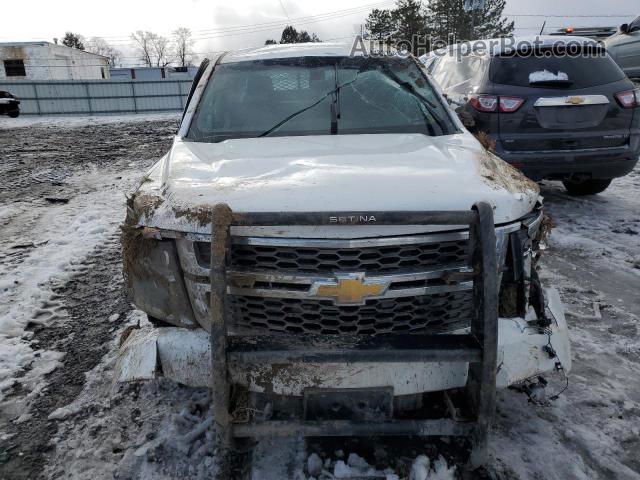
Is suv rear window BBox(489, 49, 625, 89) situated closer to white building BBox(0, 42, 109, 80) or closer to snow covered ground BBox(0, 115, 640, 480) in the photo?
snow covered ground BBox(0, 115, 640, 480)

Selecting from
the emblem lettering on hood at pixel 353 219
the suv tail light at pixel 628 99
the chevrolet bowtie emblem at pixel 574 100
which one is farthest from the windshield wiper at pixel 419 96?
the suv tail light at pixel 628 99

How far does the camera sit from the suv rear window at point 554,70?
17.4 feet

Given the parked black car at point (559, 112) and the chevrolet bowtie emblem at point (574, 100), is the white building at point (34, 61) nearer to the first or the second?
the parked black car at point (559, 112)

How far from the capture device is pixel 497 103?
A: 208 inches

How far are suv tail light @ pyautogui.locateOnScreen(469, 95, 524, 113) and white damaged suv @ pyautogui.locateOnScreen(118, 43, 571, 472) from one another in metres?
3.03

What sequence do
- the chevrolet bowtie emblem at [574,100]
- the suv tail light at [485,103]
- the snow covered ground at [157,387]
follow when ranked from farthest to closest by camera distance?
1. the suv tail light at [485,103]
2. the chevrolet bowtie emblem at [574,100]
3. the snow covered ground at [157,387]

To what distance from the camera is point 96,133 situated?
16.1 m

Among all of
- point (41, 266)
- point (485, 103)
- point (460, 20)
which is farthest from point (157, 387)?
point (460, 20)

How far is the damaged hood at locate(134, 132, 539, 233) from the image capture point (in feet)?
6.32

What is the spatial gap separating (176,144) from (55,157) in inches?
380

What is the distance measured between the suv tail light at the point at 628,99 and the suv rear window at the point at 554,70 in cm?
21

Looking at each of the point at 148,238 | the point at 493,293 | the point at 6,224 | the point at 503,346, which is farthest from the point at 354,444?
the point at 6,224

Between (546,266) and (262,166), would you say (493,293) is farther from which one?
(546,266)

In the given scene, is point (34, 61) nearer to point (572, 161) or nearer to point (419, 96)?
point (572, 161)
